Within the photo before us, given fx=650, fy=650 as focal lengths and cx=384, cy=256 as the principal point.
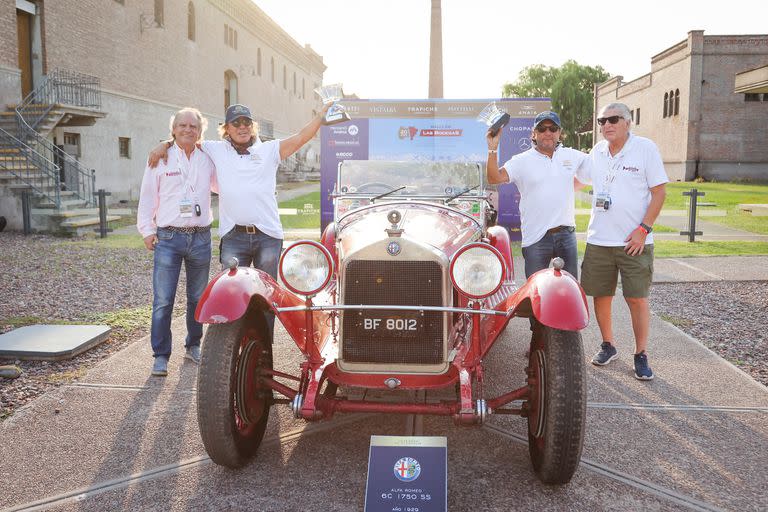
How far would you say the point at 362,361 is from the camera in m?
3.24

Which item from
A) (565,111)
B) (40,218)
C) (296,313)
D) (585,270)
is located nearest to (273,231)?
(296,313)

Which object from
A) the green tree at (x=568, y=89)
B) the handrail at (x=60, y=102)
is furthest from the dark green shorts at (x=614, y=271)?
the green tree at (x=568, y=89)

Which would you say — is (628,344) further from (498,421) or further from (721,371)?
(498,421)

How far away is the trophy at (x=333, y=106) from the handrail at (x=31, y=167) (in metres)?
11.2

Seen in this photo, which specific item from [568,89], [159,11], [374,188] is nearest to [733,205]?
[374,188]

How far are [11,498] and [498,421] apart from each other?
2.52 meters

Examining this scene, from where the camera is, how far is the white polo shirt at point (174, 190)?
4.43 metres

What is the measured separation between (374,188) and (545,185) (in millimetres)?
1293

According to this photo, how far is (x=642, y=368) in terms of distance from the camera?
4500 mm

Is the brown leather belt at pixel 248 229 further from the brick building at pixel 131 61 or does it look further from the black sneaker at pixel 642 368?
the brick building at pixel 131 61

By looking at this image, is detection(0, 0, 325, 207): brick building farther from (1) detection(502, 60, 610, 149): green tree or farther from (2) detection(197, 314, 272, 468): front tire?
(1) detection(502, 60, 610, 149): green tree

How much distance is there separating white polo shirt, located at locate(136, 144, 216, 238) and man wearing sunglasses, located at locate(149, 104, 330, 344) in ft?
0.28

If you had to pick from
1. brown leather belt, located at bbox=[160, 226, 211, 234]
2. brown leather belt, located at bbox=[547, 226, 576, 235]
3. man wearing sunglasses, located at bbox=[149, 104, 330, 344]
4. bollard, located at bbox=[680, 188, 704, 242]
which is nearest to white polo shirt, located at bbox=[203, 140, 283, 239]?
man wearing sunglasses, located at bbox=[149, 104, 330, 344]

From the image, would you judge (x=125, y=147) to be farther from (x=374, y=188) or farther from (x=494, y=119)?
(x=494, y=119)
